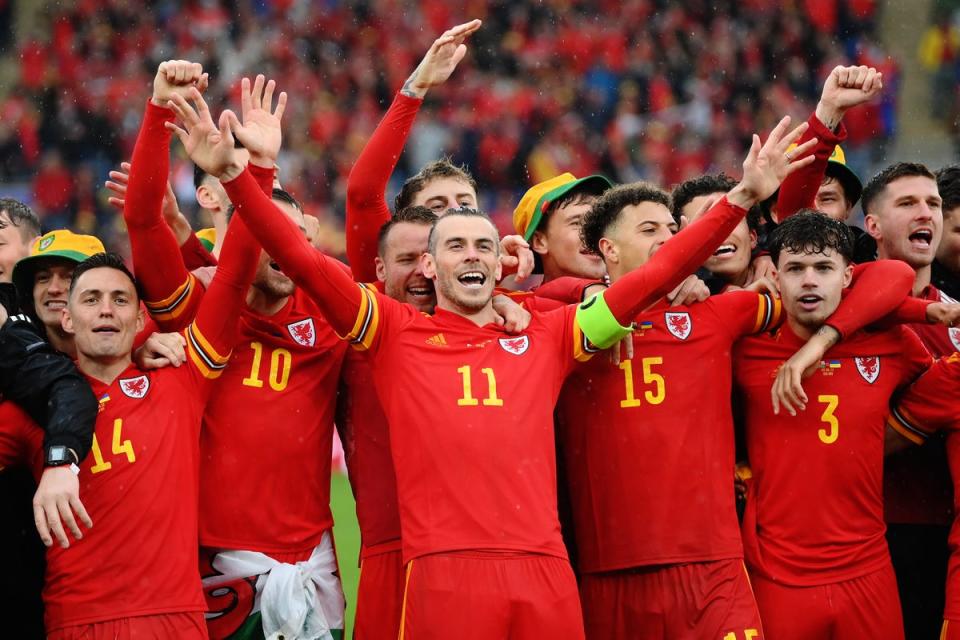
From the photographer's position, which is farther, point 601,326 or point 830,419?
point 830,419

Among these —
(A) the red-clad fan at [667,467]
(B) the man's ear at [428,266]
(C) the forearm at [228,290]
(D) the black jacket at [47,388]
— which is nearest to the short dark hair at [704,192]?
(A) the red-clad fan at [667,467]

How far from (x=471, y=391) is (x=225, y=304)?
3.35 ft

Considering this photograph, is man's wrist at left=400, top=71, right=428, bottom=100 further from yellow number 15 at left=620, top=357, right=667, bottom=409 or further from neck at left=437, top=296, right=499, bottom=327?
yellow number 15 at left=620, top=357, right=667, bottom=409

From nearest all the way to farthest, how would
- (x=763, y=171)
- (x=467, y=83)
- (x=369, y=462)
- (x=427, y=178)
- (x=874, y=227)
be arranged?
(x=763, y=171)
(x=369, y=462)
(x=874, y=227)
(x=427, y=178)
(x=467, y=83)

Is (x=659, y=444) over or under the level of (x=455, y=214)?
under

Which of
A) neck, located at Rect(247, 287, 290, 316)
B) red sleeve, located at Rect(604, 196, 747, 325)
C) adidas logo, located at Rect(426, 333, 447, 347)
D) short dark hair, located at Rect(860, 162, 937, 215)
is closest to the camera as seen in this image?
red sleeve, located at Rect(604, 196, 747, 325)

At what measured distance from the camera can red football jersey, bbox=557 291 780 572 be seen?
4.95m

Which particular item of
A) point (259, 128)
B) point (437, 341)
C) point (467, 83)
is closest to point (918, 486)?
point (437, 341)

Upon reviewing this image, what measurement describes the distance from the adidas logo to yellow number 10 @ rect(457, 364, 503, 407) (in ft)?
0.47

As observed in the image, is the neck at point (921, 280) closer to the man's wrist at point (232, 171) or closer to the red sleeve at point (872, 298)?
the red sleeve at point (872, 298)

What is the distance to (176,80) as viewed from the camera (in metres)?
5.02

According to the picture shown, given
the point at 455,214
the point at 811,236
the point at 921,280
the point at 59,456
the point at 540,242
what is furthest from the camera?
the point at 540,242

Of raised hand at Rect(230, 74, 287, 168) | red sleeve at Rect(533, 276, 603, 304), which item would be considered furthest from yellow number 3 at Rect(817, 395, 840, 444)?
raised hand at Rect(230, 74, 287, 168)

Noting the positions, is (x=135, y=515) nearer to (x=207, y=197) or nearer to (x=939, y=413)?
(x=207, y=197)
